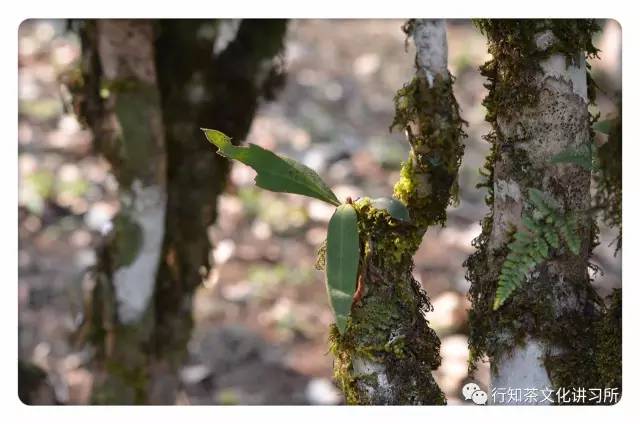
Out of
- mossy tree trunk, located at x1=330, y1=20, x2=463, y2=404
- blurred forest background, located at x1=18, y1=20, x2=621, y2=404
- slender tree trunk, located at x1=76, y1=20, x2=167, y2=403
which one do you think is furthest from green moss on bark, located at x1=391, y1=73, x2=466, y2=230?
blurred forest background, located at x1=18, y1=20, x2=621, y2=404

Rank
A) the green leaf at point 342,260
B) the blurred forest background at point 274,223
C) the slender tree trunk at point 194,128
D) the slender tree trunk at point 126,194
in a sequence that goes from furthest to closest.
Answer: the blurred forest background at point 274,223 → the slender tree trunk at point 194,128 → the slender tree trunk at point 126,194 → the green leaf at point 342,260

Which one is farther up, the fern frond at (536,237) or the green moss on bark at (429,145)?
the green moss on bark at (429,145)

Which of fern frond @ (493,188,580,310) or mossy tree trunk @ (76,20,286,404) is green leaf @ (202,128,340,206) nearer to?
fern frond @ (493,188,580,310)

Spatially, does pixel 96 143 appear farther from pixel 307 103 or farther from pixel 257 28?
pixel 307 103

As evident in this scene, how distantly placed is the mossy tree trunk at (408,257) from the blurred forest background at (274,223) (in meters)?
0.78

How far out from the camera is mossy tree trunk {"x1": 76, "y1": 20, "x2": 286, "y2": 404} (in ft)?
3.92

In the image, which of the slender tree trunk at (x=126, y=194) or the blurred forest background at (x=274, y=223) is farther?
the blurred forest background at (x=274, y=223)

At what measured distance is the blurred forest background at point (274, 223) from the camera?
190 centimetres

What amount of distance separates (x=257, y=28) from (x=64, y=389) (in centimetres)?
93

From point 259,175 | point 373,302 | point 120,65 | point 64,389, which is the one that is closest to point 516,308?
point 373,302

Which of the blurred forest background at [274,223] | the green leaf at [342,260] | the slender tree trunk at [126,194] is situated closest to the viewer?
the green leaf at [342,260]

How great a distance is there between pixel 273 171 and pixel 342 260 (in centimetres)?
10

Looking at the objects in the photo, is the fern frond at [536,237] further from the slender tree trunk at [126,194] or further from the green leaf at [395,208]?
the slender tree trunk at [126,194]

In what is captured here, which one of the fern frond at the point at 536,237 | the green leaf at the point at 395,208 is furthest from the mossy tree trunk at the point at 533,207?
the green leaf at the point at 395,208
